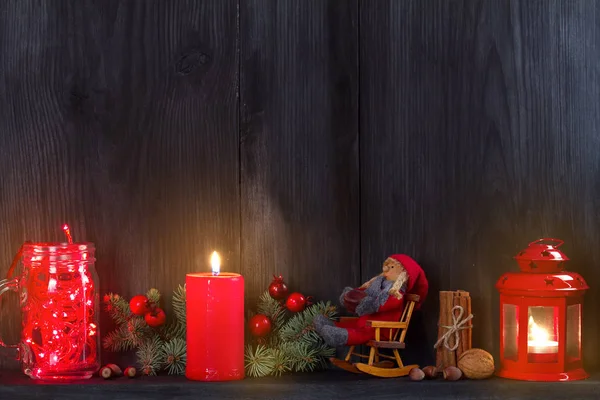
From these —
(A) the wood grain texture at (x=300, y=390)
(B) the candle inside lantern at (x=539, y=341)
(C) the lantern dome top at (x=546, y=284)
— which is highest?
(C) the lantern dome top at (x=546, y=284)

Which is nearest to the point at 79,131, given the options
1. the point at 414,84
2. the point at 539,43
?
the point at 414,84

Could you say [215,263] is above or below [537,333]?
above

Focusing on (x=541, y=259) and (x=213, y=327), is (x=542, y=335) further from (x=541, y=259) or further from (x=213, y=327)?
(x=213, y=327)

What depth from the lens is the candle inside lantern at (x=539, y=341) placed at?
1454 mm

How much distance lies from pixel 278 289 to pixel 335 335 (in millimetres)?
152

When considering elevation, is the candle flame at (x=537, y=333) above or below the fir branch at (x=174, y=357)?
above

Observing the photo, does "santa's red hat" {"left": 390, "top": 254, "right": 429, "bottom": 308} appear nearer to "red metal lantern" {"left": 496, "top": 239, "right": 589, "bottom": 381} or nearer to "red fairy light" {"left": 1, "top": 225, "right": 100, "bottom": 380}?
"red metal lantern" {"left": 496, "top": 239, "right": 589, "bottom": 381}

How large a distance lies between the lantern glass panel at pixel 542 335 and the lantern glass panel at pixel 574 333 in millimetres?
42

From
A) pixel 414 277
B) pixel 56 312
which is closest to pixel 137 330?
pixel 56 312

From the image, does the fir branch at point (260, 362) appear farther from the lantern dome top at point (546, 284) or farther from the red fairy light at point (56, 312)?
the lantern dome top at point (546, 284)

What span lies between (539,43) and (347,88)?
1.17ft

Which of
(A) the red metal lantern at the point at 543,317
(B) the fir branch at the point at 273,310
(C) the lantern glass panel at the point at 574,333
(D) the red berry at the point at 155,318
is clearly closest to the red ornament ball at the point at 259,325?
(B) the fir branch at the point at 273,310

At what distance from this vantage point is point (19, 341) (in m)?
1.55

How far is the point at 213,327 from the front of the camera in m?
1.43
